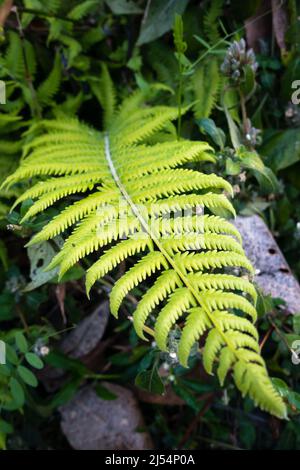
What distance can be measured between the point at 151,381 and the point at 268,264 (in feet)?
1.92

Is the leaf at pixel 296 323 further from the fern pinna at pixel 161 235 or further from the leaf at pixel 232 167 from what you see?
the leaf at pixel 232 167

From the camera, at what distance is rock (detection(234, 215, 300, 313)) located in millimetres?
1753

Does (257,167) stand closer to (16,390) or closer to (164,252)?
(164,252)

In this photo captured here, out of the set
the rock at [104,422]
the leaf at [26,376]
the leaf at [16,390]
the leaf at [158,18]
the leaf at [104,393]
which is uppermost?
the leaf at [158,18]

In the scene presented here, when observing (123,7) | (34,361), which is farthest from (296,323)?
(123,7)

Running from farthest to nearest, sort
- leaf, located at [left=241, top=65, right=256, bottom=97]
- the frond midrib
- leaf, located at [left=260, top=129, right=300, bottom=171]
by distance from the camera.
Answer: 1. leaf, located at [left=260, top=129, right=300, bottom=171]
2. leaf, located at [left=241, top=65, right=256, bottom=97]
3. the frond midrib

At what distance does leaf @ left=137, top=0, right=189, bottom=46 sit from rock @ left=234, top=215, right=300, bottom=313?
2.56ft

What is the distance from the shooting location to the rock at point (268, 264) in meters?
1.75

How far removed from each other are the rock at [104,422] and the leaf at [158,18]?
138 centimetres

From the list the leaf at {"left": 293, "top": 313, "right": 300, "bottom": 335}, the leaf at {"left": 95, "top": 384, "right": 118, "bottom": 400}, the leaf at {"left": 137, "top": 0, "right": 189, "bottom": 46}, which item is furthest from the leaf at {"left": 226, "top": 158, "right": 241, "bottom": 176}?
the leaf at {"left": 95, "top": 384, "right": 118, "bottom": 400}

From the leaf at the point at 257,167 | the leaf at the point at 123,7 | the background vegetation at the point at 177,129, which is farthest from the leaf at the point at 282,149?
the leaf at the point at 123,7

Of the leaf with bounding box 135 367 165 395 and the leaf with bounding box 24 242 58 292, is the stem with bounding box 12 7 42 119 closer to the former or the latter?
the leaf with bounding box 24 242 58 292

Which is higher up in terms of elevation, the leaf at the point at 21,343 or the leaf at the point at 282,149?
the leaf at the point at 282,149

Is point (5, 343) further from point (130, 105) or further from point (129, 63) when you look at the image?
point (129, 63)
